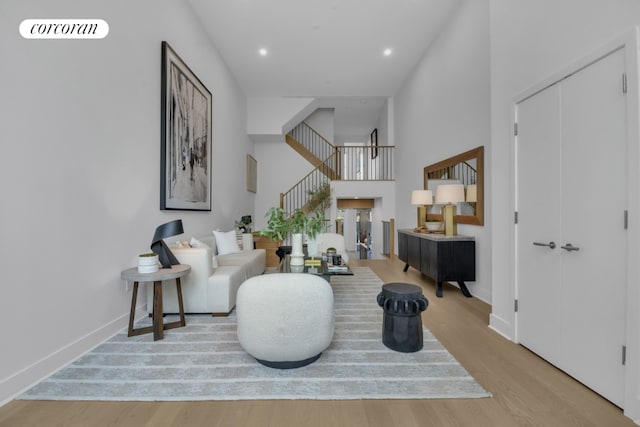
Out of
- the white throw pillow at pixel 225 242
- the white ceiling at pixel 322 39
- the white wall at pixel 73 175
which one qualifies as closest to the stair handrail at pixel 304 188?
the white ceiling at pixel 322 39

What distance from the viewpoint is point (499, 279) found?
303 cm

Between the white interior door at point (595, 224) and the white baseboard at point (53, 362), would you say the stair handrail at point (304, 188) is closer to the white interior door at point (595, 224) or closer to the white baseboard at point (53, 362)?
the white baseboard at point (53, 362)

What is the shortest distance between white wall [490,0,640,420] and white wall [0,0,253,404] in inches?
147

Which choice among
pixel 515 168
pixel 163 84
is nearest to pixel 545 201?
pixel 515 168

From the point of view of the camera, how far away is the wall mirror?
4148mm

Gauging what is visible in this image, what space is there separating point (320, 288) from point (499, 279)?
2009 mm

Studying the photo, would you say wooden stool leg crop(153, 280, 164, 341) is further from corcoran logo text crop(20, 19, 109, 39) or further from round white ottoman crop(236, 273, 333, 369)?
corcoran logo text crop(20, 19, 109, 39)

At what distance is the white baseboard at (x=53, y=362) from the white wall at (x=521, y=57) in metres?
3.72

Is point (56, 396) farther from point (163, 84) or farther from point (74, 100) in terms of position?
point (163, 84)

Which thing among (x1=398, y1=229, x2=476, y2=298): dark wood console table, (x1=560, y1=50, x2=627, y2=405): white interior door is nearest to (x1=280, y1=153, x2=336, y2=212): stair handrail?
(x1=398, y1=229, x2=476, y2=298): dark wood console table

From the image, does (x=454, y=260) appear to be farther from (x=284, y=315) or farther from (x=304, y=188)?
(x=304, y=188)

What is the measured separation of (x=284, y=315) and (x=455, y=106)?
4.42m

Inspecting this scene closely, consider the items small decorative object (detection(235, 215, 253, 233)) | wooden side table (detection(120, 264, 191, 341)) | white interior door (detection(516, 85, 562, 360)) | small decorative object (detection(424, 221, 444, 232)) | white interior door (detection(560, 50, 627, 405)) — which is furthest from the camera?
small decorative object (detection(235, 215, 253, 233))

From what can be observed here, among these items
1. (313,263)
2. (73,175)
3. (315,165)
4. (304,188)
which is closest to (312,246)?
(313,263)
